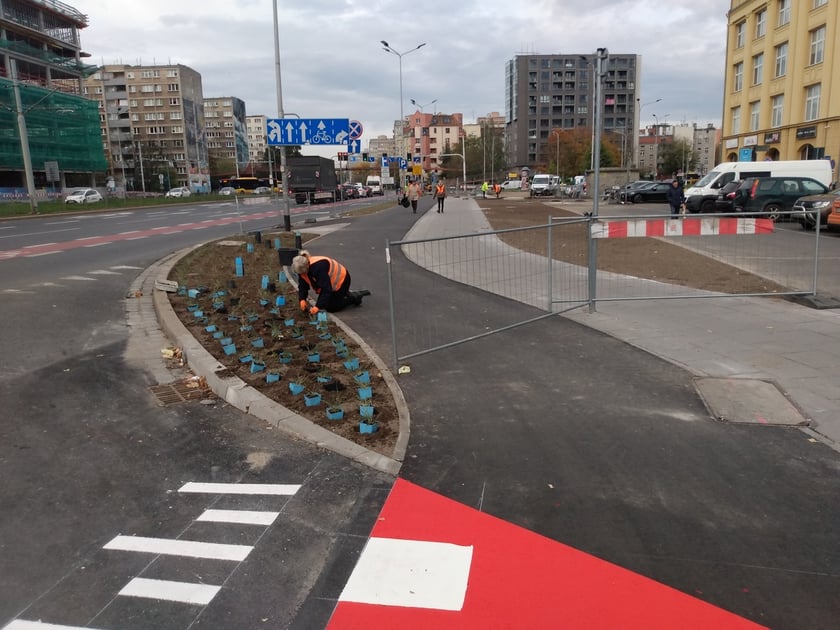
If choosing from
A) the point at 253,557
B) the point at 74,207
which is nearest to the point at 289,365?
the point at 253,557

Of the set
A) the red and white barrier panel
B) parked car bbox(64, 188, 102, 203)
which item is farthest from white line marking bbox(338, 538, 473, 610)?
parked car bbox(64, 188, 102, 203)

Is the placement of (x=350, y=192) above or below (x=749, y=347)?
above

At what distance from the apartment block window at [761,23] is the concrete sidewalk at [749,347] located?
154 ft

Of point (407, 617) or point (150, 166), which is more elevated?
point (150, 166)

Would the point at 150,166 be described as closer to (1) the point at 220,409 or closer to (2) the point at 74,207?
(2) the point at 74,207

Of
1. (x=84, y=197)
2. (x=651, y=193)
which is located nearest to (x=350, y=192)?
(x=84, y=197)

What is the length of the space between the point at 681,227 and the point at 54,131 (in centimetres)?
7845

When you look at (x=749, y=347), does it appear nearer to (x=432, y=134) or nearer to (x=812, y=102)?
(x=812, y=102)

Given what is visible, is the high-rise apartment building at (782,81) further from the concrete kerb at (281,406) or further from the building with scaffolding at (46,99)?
the building with scaffolding at (46,99)

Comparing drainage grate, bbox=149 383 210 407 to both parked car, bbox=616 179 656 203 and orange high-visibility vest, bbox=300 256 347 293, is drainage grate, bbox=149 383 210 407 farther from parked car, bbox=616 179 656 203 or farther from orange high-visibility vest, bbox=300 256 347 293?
parked car, bbox=616 179 656 203

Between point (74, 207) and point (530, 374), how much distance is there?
47.8 meters

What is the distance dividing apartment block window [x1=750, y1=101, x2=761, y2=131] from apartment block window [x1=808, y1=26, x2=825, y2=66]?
7.04 meters

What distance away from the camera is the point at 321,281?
27.8 ft

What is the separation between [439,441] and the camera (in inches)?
191
